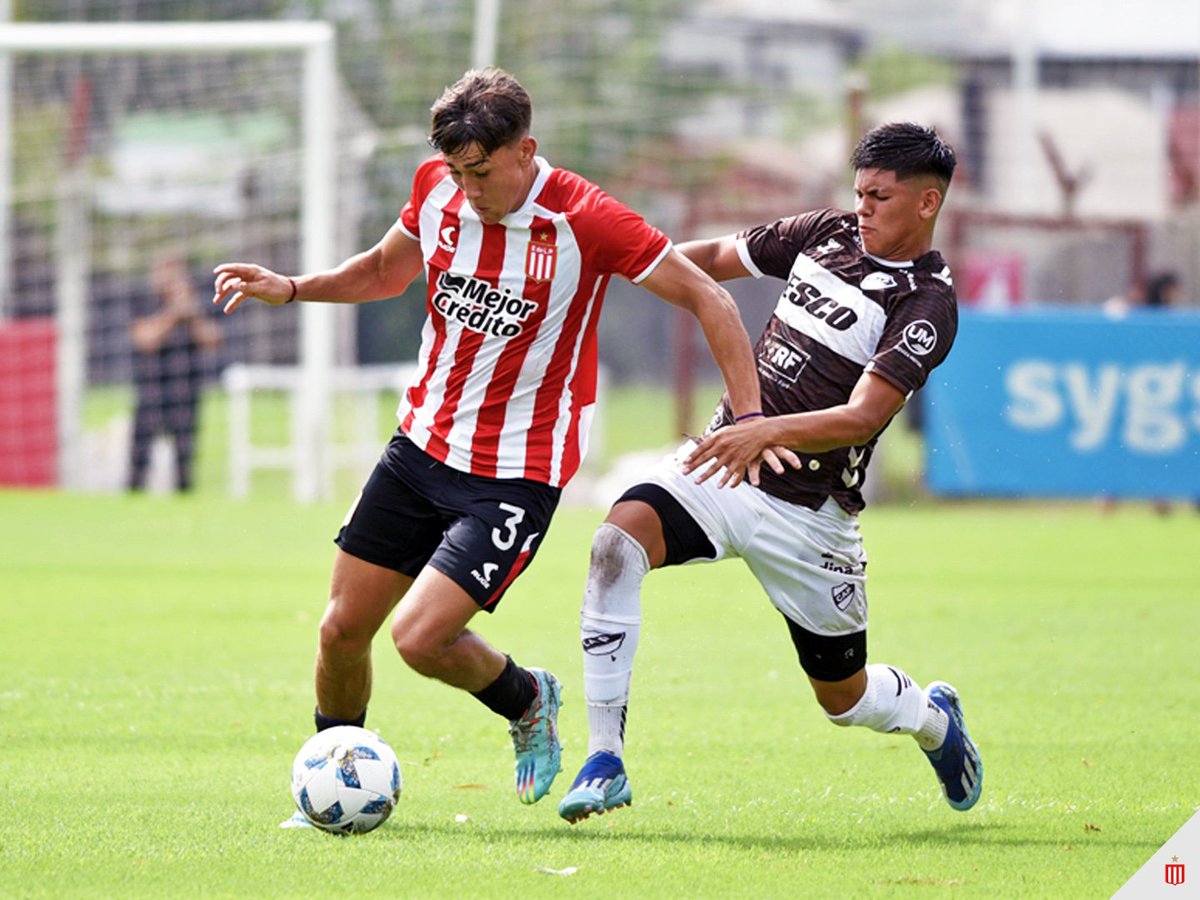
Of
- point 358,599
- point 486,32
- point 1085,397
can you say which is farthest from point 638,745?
point 486,32

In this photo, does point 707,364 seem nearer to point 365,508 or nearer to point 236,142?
point 236,142

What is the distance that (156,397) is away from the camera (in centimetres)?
1875

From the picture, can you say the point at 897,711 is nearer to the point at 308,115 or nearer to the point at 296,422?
the point at 308,115

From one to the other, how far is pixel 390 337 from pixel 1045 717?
837 inches

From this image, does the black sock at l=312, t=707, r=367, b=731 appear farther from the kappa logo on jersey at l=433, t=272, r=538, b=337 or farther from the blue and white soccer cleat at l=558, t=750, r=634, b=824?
the kappa logo on jersey at l=433, t=272, r=538, b=337

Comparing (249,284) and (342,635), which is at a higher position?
(249,284)

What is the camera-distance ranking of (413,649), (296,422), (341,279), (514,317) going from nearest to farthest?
(413,649) → (514,317) → (341,279) → (296,422)

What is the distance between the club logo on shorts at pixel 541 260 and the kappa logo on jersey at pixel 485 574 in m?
0.86

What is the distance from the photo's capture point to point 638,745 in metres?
6.80

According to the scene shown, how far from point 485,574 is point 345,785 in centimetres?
73

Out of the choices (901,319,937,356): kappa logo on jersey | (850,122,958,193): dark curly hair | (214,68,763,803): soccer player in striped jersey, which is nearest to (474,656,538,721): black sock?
(214,68,763,803): soccer player in striped jersey

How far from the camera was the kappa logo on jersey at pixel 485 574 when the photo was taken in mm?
5398

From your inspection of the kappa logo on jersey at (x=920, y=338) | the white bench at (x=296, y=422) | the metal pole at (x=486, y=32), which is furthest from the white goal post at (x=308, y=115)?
the kappa logo on jersey at (x=920, y=338)

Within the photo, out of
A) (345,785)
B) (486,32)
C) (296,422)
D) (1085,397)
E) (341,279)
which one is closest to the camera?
(345,785)
